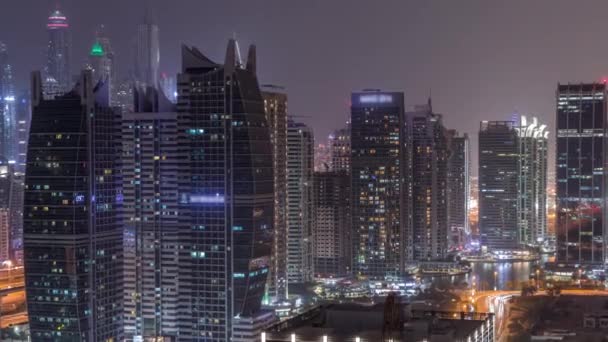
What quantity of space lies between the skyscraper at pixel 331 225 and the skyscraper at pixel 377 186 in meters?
0.39

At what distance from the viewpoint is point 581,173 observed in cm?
3666

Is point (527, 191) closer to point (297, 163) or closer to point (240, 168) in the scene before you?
point (297, 163)

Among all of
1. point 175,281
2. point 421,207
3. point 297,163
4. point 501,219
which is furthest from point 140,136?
point 501,219

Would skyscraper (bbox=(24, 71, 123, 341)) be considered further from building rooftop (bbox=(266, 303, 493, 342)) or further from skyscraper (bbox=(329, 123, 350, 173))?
skyscraper (bbox=(329, 123, 350, 173))

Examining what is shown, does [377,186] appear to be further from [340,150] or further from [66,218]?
[66,218]

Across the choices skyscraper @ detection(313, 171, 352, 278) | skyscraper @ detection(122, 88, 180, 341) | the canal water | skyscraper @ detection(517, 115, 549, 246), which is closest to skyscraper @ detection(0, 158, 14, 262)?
skyscraper @ detection(313, 171, 352, 278)

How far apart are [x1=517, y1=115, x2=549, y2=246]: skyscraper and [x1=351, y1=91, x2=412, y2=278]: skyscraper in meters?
12.2

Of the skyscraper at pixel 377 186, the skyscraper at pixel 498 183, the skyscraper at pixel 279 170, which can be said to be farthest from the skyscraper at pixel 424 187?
the skyscraper at pixel 279 170

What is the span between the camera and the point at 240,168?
18328mm

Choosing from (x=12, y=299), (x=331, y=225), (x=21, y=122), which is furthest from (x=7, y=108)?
(x=331, y=225)

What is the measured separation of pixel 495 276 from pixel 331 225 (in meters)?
6.74

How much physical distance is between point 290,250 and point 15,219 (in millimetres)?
8959

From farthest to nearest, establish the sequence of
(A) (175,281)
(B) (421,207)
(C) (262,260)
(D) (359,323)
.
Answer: (B) (421,207) < (A) (175,281) < (C) (262,260) < (D) (359,323)

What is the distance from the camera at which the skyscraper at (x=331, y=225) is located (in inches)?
1256
